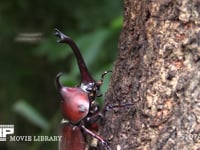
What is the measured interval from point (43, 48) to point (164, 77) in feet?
6.49

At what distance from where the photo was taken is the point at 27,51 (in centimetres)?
378

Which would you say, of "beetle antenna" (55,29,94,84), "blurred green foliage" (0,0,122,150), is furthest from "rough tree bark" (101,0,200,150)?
"blurred green foliage" (0,0,122,150)

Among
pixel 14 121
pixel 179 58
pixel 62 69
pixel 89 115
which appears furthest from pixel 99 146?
pixel 14 121

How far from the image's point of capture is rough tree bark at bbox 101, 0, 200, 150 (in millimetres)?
1434

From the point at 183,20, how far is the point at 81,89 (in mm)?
479

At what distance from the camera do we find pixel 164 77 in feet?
4.78

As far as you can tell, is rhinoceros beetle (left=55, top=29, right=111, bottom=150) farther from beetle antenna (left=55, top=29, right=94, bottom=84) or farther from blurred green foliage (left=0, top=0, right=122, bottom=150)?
blurred green foliage (left=0, top=0, right=122, bottom=150)

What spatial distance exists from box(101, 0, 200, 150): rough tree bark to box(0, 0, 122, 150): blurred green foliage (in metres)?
1.30

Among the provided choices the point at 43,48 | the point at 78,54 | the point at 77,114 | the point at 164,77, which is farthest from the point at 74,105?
the point at 43,48

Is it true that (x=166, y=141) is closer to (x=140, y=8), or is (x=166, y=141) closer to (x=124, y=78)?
(x=124, y=78)

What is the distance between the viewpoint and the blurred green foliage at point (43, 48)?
9.75ft

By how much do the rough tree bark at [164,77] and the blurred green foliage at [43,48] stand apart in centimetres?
130

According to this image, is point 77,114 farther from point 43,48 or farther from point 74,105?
point 43,48

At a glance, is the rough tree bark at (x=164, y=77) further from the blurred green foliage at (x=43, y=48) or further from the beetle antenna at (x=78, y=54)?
the blurred green foliage at (x=43, y=48)
